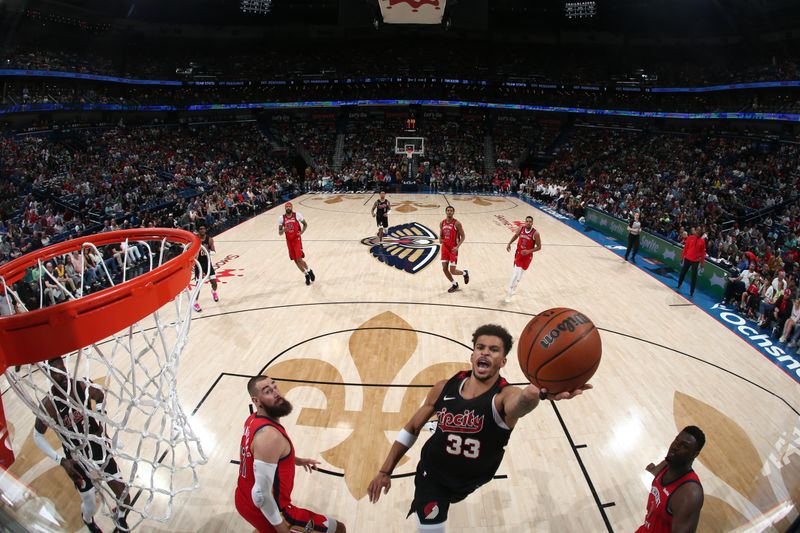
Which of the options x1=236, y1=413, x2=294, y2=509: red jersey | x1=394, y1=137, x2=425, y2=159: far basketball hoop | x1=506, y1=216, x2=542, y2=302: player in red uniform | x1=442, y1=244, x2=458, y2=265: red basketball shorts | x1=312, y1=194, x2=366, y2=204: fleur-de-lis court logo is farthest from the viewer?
x1=394, y1=137, x2=425, y2=159: far basketball hoop

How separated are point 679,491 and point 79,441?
14.6 feet

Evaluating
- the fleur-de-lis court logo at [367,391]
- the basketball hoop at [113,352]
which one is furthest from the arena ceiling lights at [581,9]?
the basketball hoop at [113,352]

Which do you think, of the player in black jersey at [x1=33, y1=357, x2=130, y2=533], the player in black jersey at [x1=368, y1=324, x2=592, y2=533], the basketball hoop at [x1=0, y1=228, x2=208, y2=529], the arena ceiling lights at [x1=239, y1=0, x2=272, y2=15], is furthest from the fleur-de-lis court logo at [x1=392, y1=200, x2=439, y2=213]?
the arena ceiling lights at [x1=239, y1=0, x2=272, y2=15]

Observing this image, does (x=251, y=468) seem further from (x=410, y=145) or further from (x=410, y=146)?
(x=410, y=145)

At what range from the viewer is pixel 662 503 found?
2707mm

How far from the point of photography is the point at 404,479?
4.23m

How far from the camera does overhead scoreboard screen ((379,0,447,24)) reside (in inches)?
498

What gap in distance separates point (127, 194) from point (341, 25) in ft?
85.2

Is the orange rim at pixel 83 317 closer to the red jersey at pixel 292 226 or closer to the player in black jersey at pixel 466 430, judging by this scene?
the player in black jersey at pixel 466 430

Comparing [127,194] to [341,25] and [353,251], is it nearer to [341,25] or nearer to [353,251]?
[353,251]

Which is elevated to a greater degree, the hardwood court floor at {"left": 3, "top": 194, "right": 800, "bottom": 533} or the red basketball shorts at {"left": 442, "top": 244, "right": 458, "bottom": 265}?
the red basketball shorts at {"left": 442, "top": 244, "right": 458, "bottom": 265}

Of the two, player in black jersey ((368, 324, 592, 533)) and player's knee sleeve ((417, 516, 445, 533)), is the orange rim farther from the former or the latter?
player's knee sleeve ((417, 516, 445, 533))

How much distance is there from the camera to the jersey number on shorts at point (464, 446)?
2.64 metres

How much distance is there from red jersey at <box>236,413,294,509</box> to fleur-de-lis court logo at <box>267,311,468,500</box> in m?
1.46
